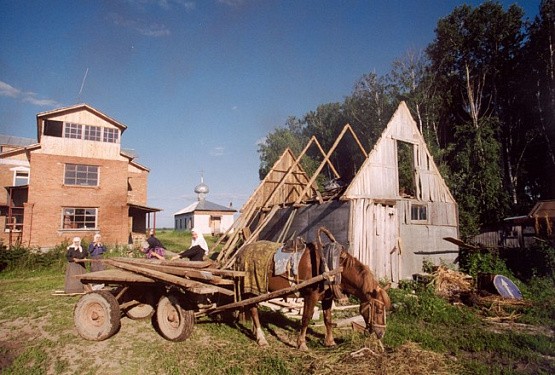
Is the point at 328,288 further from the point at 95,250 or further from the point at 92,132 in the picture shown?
the point at 92,132

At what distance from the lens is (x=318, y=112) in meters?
44.3

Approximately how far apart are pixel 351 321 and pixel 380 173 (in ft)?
22.8

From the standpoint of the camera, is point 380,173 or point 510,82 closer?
point 380,173

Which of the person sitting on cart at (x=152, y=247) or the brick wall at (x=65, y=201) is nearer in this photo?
the person sitting on cart at (x=152, y=247)

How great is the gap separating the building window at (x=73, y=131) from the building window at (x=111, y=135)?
1684mm

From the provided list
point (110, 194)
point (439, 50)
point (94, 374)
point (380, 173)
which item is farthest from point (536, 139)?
point (110, 194)

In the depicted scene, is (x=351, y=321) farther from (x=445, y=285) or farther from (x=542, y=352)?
(x=445, y=285)

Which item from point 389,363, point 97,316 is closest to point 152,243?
point 97,316

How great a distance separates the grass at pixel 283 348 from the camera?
17.1 feet

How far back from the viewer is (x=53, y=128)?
23688 mm

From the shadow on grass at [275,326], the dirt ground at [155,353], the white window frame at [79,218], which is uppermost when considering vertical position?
the white window frame at [79,218]

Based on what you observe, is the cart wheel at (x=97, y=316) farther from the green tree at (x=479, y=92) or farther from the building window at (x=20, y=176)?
the building window at (x=20, y=176)

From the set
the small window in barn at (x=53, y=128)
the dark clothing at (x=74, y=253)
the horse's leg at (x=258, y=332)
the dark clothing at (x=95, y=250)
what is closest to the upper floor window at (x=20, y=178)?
the small window in barn at (x=53, y=128)

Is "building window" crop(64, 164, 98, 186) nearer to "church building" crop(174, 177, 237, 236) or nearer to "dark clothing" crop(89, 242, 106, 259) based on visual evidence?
"dark clothing" crop(89, 242, 106, 259)
